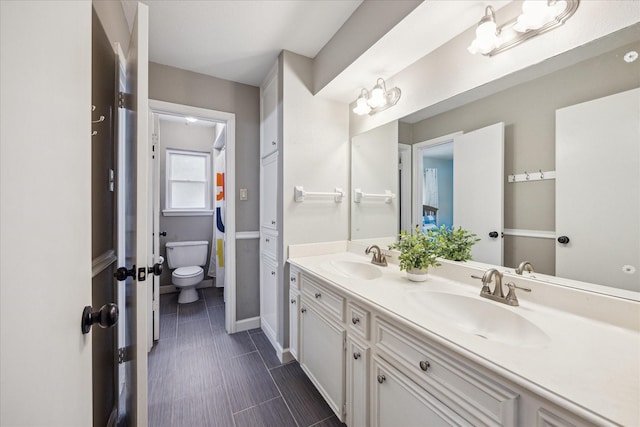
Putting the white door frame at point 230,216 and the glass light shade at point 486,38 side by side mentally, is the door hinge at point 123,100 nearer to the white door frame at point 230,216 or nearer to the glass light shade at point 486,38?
the white door frame at point 230,216

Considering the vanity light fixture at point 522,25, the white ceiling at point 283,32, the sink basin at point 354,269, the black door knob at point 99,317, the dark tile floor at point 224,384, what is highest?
the white ceiling at point 283,32

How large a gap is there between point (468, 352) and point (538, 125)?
100 cm

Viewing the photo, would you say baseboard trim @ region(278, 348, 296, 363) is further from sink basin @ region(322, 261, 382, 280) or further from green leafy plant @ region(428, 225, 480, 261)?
green leafy plant @ region(428, 225, 480, 261)

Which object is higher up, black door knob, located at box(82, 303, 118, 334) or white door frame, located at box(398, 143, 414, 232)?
white door frame, located at box(398, 143, 414, 232)

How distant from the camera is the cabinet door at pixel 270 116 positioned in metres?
2.20

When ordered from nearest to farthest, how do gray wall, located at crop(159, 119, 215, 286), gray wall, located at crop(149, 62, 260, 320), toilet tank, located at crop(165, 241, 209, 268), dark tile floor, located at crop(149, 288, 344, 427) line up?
dark tile floor, located at crop(149, 288, 344, 427) < gray wall, located at crop(149, 62, 260, 320) < toilet tank, located at crop(165, 241, 209, 268) < gray wall, located at crop(159, 119, 215, 286)

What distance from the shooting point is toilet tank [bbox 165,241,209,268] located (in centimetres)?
343

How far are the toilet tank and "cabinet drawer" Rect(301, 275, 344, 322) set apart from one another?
2371mm

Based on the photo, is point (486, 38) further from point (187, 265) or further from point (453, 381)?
point (187, 265)

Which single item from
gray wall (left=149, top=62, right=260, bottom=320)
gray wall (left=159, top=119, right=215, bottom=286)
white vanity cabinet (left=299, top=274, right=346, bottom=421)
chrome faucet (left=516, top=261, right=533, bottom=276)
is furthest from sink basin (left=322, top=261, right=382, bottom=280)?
gray wall (left=159, top=119, right=215, bottom=286)

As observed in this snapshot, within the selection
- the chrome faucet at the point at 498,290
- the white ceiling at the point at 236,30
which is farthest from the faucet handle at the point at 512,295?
Result: the white ceiling at the point at 236,30

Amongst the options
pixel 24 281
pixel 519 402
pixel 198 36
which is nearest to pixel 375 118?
pixel 198 36

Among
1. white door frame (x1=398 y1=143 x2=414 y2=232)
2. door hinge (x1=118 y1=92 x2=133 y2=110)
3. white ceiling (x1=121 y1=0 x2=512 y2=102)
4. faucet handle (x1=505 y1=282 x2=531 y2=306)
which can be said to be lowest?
faucet handle (x1=505 y1=282 x2=531 y2=306)

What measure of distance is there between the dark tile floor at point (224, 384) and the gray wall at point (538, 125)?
4.64ft
